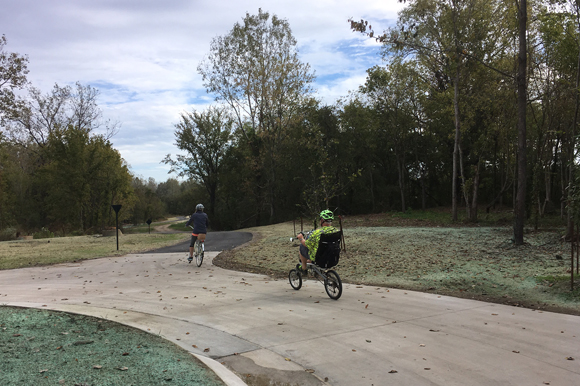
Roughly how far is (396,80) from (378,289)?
27131mm

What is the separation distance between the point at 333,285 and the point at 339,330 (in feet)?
6.21

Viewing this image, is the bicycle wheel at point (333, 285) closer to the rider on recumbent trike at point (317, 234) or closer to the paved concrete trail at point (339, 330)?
the paved concrete trail at point (339, 330)

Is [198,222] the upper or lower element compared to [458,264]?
upper

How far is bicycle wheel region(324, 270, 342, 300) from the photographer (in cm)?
725

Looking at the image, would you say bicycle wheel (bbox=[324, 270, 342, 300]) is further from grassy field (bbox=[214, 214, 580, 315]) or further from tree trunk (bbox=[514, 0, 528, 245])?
tree trunk (bbox=[514, 0, 528, 245])

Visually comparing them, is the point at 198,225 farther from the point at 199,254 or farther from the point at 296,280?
the point at 296,280

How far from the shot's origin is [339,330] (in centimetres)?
543

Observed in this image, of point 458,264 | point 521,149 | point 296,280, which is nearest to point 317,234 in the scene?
point 296,280

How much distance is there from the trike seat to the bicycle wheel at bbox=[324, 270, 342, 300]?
0.19 metres

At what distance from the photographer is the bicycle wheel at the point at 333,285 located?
7254 millimetres

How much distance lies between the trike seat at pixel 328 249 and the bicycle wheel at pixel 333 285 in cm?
19

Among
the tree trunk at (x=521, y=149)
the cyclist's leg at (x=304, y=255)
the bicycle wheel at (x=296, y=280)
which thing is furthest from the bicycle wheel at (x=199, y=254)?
the tree trunk at (x=521, y=149)

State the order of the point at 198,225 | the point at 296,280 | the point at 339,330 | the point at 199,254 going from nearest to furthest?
the point at 339,330 < the point at 296,280 < the point at 199,254 < the point at 198,225

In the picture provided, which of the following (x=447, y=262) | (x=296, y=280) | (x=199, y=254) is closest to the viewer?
(x=296, y=280)
